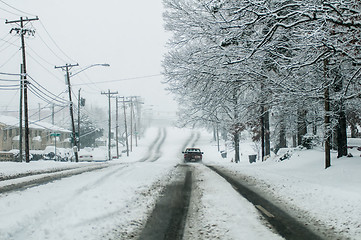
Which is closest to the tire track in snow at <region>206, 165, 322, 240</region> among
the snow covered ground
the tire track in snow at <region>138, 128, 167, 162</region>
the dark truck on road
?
the snow covered ground

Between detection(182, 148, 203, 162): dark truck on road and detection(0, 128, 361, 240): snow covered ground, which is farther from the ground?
detection(0, 128, 361, 240): snow covered ground

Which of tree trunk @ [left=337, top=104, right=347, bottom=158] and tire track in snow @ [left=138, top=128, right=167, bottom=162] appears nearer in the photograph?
tree trunk @ [left=337, top=104, right=347, bottom=158]

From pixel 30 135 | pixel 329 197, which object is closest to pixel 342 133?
pixel 329 197

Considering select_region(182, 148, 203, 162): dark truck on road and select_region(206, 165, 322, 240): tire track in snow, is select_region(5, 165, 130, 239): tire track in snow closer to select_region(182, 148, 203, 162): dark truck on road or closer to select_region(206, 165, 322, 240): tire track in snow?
select_region(206, 165, 322, 240): tire track in snow

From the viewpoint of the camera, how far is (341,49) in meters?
8.99

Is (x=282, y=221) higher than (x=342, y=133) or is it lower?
lower

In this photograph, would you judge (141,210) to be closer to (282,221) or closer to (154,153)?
(282,221)

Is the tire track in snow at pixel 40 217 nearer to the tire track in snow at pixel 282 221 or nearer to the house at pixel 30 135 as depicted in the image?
the tire track in snow at pixel 282 221

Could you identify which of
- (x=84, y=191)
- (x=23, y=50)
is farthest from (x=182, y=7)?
(x=23, y=50)

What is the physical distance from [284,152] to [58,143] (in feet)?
193

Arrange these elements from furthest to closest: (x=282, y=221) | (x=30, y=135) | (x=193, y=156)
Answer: (x=30, y=135), (x=193, y=156), (x=282, y=221)

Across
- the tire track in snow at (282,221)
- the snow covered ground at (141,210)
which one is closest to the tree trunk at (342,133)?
the snow covered ground at (141,210)

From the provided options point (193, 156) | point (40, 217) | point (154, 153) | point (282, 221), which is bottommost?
point (154, 153)

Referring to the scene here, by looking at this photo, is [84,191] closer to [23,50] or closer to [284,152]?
[284,152]
